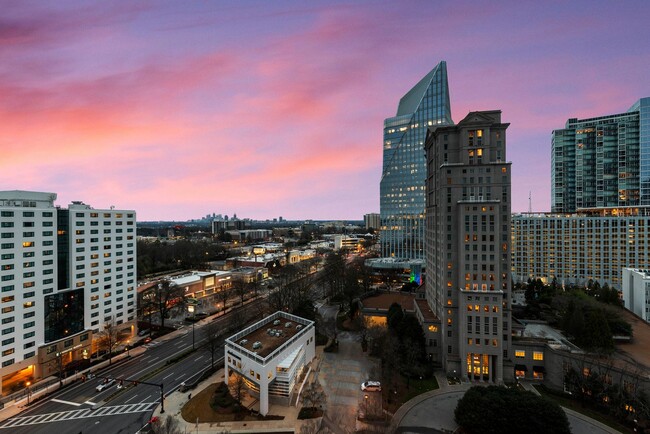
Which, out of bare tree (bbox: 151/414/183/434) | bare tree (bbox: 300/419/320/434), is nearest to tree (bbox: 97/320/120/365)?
bare tree (bbox: 151/414/183/434)

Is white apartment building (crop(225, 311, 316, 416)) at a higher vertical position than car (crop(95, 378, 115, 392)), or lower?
higher

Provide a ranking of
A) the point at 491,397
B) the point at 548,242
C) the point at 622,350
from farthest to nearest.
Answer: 1. the point at 548,242
2. the point at 622,350
3. the point at 491,397

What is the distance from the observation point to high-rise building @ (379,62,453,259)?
404 feet

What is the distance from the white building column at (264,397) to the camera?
1533 inches

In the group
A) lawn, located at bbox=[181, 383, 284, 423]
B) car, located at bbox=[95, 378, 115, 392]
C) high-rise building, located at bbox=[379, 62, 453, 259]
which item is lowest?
car, located at bbox=[95, 378, 115, 392]

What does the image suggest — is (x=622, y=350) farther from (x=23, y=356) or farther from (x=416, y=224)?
(x=23, y=356)

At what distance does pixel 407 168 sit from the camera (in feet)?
420

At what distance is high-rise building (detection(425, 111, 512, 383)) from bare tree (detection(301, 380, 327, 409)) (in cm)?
2169

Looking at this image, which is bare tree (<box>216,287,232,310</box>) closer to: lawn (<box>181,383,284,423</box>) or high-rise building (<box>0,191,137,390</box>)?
high-rise building (<box>0,191,137,390</box>)

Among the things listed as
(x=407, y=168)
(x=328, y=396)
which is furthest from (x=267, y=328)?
(x=407, y=168)

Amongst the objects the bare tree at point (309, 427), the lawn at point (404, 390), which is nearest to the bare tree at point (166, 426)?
the bare tree at point (309, 427)

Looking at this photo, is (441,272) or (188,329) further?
(188,329)

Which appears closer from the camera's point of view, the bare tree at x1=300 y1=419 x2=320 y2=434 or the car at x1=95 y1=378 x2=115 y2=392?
the bare tree at x1=300 y1=419 x2=320 y2=434

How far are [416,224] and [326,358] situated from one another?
80.7m
